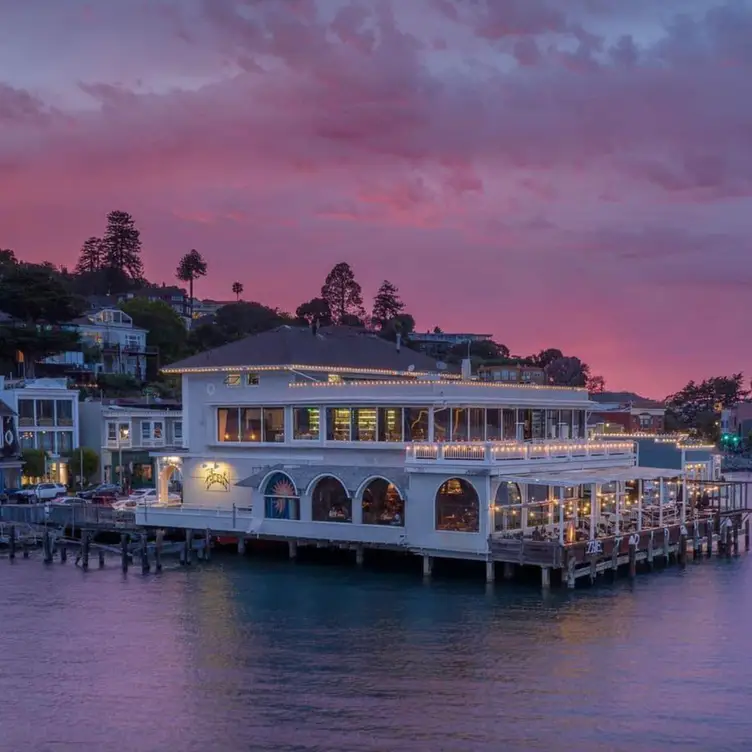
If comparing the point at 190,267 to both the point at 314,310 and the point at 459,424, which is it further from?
the point at 459,424

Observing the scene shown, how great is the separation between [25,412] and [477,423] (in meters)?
36.3

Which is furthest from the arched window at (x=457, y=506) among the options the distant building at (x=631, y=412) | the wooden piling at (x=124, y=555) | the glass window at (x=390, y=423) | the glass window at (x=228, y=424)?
the distant building at (x=631, y=412)

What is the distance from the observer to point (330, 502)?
159ft

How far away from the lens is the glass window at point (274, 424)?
52469 mm

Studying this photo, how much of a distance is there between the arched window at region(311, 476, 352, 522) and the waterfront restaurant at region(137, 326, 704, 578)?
0.06 meters

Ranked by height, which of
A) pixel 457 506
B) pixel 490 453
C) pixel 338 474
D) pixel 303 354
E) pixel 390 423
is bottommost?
pixel 457 506

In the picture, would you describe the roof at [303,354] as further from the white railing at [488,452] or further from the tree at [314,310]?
the tree at [314,310]

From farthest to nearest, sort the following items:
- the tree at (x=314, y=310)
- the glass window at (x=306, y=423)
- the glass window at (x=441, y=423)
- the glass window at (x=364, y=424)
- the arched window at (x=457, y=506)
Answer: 1. the tree at (x=314, y=310)
2. the glass window at (x=306, y=423)
3. the glass window at (x=364, y=424)
4. the glass window at (x=441, y=423)
5. the arched window at (x=457, y=506)

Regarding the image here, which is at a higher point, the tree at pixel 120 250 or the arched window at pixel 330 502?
the tree at pixel 120 250

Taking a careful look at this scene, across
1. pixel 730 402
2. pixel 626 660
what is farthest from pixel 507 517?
pixel 730 402

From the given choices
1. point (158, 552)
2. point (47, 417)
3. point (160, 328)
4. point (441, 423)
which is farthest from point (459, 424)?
point (160, 328)

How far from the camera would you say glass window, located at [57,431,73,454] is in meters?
74.6

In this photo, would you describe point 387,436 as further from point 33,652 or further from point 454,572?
point 33,652

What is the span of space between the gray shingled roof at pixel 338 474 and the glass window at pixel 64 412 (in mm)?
28880
